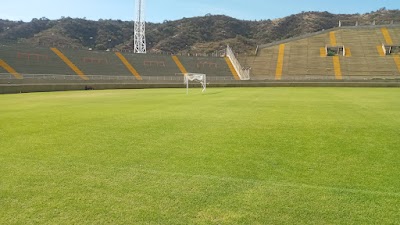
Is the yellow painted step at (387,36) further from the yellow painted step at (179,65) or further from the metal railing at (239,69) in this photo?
the yellow painted step at (179,65)

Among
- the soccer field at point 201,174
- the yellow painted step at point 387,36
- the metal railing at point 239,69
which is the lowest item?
the soccer field at point 201,174

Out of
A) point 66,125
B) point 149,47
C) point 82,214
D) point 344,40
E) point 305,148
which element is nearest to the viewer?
point 82,214

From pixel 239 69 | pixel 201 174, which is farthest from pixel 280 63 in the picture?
pixel 201 174

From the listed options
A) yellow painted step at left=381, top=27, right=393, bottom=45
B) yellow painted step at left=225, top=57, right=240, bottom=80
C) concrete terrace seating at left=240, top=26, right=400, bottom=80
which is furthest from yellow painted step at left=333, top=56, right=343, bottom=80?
yellow painted step at left=225, top=57, right=240, bottom=80

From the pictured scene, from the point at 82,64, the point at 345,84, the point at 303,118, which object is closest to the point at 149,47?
the point at 82,64

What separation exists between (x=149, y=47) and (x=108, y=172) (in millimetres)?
90984

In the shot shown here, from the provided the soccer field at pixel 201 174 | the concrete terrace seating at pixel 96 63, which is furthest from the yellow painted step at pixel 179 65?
Answer: the soccer field at pixel 201 174

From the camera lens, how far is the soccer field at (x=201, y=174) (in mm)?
3578

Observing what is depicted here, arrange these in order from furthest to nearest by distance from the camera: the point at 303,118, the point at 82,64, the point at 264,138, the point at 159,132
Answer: the point at 82,64, the point at 303,118, the point at 159,132, the point at 264,138

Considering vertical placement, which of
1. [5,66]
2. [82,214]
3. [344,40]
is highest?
[344,40]

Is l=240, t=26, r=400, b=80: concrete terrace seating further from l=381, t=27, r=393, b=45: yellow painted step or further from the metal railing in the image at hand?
the metal railing

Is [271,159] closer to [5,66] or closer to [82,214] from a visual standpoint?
[82,214]

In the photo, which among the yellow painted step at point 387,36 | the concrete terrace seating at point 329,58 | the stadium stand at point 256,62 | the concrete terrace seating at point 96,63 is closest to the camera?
the concrete terrace seating at point 96,63

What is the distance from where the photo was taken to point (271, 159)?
18.3ft
